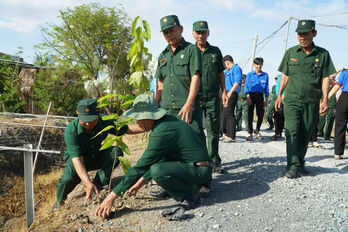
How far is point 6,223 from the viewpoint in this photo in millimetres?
5125

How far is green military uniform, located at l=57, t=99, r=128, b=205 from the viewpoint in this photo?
10.4ft

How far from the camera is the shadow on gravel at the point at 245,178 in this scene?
117 inches

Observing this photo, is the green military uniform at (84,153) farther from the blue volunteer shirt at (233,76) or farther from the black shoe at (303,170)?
the blue volunteer shirt at (233,76)

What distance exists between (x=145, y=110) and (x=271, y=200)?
1599 mm

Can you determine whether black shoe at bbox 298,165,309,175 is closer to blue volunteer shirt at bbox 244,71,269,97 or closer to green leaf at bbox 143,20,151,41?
green leaf at bbox 143,20,151,41

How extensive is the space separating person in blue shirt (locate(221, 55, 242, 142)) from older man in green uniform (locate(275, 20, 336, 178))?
1794 mm

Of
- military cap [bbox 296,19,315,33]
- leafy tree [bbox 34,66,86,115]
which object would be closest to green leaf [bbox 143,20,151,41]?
military cap [bbox 296,19,315,33]

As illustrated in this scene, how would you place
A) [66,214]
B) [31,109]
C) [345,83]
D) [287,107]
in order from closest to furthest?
[66,214] → [287,107] → [345,83] → [31,109]

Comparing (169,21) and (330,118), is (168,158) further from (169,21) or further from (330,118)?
(330,118)

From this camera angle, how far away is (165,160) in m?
2.66

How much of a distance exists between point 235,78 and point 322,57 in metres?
2.01

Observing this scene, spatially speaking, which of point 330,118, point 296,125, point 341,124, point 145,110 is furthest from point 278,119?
point 145,110

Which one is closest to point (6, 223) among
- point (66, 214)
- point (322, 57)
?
point (66, 214)

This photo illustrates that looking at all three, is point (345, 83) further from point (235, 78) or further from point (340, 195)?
point (340, 195)
